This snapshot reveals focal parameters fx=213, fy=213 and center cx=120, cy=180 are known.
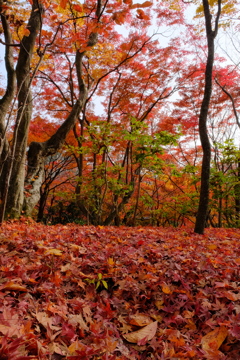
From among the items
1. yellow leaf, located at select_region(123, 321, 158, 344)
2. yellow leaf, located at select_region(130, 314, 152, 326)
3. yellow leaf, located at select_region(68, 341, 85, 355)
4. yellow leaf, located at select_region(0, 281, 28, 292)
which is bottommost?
yellow leaf, located at select_region(123, 321, 158, 344)

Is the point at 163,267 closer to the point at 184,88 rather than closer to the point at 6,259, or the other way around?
the point at 6,259

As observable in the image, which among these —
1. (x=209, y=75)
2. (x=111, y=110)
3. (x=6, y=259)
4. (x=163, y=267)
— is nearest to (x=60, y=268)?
(x=6, y=259)

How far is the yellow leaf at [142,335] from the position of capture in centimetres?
158

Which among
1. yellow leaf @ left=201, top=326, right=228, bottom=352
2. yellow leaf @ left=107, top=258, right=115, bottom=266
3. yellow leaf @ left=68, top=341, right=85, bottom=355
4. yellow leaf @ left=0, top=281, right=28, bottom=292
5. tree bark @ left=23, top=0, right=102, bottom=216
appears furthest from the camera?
tree bark @ left=23, top=0, right=102, bottom=216

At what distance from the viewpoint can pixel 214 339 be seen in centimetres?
159

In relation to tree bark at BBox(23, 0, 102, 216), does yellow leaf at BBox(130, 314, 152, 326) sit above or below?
below

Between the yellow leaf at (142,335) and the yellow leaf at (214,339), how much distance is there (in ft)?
1.22

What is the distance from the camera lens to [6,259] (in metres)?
2.26

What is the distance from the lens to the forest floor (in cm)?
140

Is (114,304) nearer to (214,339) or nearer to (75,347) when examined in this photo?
(75,347)

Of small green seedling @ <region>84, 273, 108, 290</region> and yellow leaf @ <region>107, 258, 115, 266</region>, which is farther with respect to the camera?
yellow leaf @ <region>107, 258, 115, 266</region>

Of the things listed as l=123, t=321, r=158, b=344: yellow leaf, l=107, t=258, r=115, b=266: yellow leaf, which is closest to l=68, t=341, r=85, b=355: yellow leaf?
l=123, t=321, r=158, b=344: yellow leaf

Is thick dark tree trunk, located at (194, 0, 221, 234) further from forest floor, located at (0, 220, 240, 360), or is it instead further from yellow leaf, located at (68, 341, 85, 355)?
yellow leaf, located at (68, 341, 85, 355)

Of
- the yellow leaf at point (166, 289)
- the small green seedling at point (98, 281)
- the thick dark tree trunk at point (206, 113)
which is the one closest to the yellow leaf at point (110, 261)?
the small green seedling at point (98, 281)
